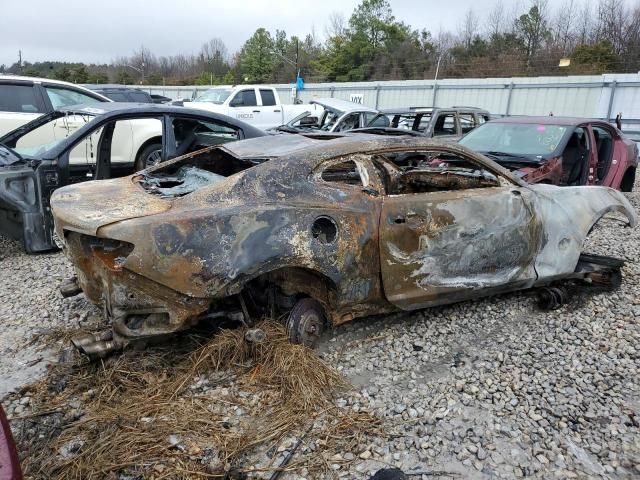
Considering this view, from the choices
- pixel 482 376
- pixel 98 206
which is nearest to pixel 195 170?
pixel 98 206

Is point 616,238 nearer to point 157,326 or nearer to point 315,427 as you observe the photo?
point 315,427

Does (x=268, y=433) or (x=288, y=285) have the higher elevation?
(x=288, y=285)

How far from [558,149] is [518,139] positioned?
62 centimetres

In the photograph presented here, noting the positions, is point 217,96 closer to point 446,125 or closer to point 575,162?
point 446,125

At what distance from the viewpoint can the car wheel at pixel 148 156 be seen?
7.11 meters

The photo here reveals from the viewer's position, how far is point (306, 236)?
318cm

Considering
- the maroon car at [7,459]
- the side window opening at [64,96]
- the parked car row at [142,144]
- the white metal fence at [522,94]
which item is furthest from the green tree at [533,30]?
the maroon car at [7,459]

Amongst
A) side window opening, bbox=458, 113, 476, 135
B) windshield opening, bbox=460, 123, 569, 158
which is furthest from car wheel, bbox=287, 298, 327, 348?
side window opening, bbox=458, 113, 476, 135

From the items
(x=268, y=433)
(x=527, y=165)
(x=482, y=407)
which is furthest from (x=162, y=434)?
(x=527, y=165)

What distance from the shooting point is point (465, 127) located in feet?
36.1

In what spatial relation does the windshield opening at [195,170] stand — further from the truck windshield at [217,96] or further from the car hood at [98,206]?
the truck windshield at [217,96]

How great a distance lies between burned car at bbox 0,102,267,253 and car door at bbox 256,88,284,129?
754 centimetres

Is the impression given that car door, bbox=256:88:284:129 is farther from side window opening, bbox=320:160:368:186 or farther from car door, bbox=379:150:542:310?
car door, bbox=379:150:542:310

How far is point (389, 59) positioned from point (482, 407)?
1501 inches
